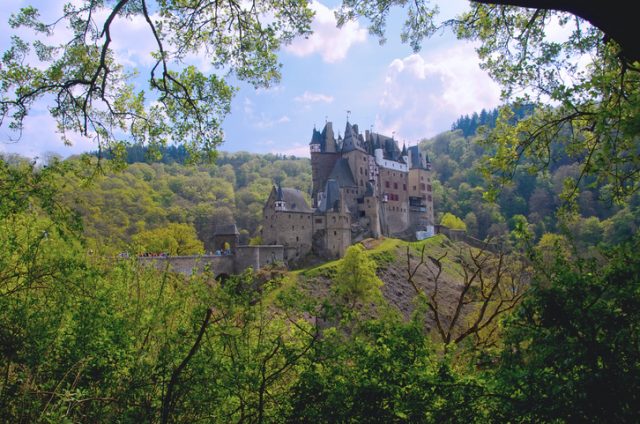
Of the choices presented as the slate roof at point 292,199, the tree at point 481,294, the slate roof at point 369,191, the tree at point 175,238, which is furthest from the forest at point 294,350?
the slate roof at point 369,191

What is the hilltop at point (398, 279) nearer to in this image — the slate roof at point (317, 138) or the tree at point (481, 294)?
the tree at point (481, 294)

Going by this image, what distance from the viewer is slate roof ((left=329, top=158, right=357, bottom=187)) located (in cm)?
5361

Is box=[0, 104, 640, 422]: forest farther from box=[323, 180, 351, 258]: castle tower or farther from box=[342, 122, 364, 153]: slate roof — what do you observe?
box=[342, 122, 364, 153]: slate roof

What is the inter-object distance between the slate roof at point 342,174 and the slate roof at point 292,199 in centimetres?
738

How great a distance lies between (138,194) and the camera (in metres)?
64.1

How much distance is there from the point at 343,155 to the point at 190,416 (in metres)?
52.8

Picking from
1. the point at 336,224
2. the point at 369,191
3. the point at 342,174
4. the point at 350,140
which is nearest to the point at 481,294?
the point at 336,224

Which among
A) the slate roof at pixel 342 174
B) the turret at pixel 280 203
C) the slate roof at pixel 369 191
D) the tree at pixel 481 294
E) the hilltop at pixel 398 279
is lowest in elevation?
the hilltop at pixel 398 279

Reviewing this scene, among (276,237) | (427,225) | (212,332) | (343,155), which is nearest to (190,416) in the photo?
(212,332)

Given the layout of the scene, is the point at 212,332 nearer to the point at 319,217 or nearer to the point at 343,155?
the point at 319,217

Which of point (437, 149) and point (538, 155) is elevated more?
point (437, 149)

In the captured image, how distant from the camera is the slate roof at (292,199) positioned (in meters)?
45.5

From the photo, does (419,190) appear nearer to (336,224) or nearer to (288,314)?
(336,224)

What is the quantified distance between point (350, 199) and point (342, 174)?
3.03 m
